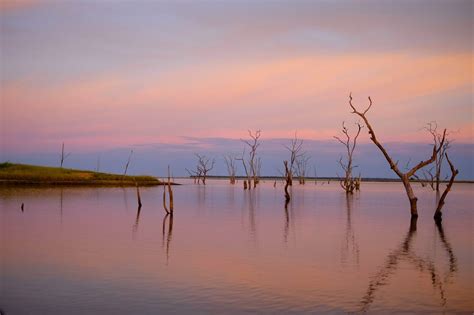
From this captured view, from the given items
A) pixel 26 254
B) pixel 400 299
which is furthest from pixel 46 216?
pixel 400 299

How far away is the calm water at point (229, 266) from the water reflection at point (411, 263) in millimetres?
31

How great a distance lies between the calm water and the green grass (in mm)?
36077

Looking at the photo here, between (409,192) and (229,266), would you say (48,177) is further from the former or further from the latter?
(229,266)

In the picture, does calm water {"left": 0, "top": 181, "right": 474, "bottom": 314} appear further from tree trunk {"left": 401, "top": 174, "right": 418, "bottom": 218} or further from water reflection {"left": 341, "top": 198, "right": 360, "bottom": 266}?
tree trunk {"left": 401, "top": 174, "right": 418, "bottom": 218}

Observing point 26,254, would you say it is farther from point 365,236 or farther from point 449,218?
point 449,218

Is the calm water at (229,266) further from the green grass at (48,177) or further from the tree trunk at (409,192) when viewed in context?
the green grass at (48,177)

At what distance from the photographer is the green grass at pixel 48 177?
6231cm

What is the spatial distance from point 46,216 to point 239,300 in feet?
67.0

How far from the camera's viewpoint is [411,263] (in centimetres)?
1680

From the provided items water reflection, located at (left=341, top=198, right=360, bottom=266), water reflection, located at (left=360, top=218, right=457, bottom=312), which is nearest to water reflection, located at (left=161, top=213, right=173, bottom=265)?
water reflection, located at (left=341, top=198, right=360, bottom=266)

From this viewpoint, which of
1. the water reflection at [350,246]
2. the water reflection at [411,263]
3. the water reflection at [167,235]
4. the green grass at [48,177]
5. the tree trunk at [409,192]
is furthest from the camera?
the green grass at [48,177]

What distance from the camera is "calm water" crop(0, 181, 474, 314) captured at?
1155 centimetres

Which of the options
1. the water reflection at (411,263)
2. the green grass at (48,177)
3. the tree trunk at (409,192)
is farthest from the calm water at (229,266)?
the green grass at (48,177)

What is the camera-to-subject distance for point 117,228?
24.8 metres
